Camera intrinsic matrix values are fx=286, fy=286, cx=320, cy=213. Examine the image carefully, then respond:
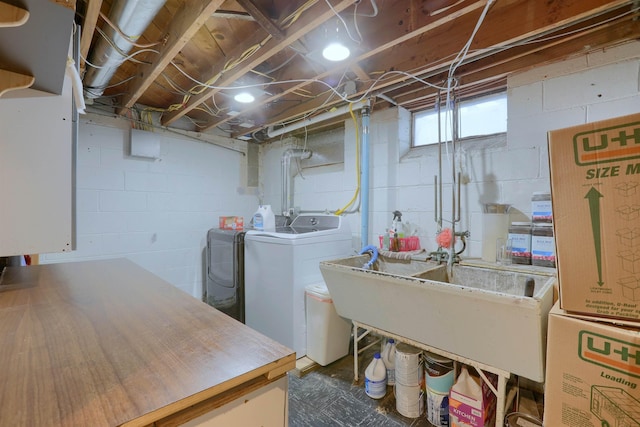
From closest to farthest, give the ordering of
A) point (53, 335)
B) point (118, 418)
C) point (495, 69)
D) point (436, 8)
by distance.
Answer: point (118, 418)
point (53, 335)
point (436, 8)
point (495, 69)

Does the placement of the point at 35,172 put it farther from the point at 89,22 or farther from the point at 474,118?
the point at 474,118

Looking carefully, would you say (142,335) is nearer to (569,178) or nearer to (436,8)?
(569,178)

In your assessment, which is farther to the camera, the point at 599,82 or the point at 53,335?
the point at 599,82

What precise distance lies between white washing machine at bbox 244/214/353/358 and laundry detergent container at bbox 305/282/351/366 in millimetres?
63

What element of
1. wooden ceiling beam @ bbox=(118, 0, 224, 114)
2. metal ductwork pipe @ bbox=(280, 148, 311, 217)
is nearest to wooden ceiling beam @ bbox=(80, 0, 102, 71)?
wooden ceiling beam @ bbox=(118, 0, 224, 114)

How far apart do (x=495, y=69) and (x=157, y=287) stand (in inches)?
93.8

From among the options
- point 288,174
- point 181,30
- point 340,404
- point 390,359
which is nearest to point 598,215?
point 390,359

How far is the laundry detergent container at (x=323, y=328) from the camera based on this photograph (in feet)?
6.93

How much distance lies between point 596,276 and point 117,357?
1.32 m

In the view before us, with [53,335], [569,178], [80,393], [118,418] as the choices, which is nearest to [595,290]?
[569,178]

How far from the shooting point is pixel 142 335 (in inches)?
32.0

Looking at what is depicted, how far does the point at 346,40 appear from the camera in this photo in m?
1.59

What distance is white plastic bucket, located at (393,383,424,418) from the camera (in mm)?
1667

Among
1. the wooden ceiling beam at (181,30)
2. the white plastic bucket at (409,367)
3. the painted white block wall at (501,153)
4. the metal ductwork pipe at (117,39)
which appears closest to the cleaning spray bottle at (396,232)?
the painted white block wall at (501,153)
